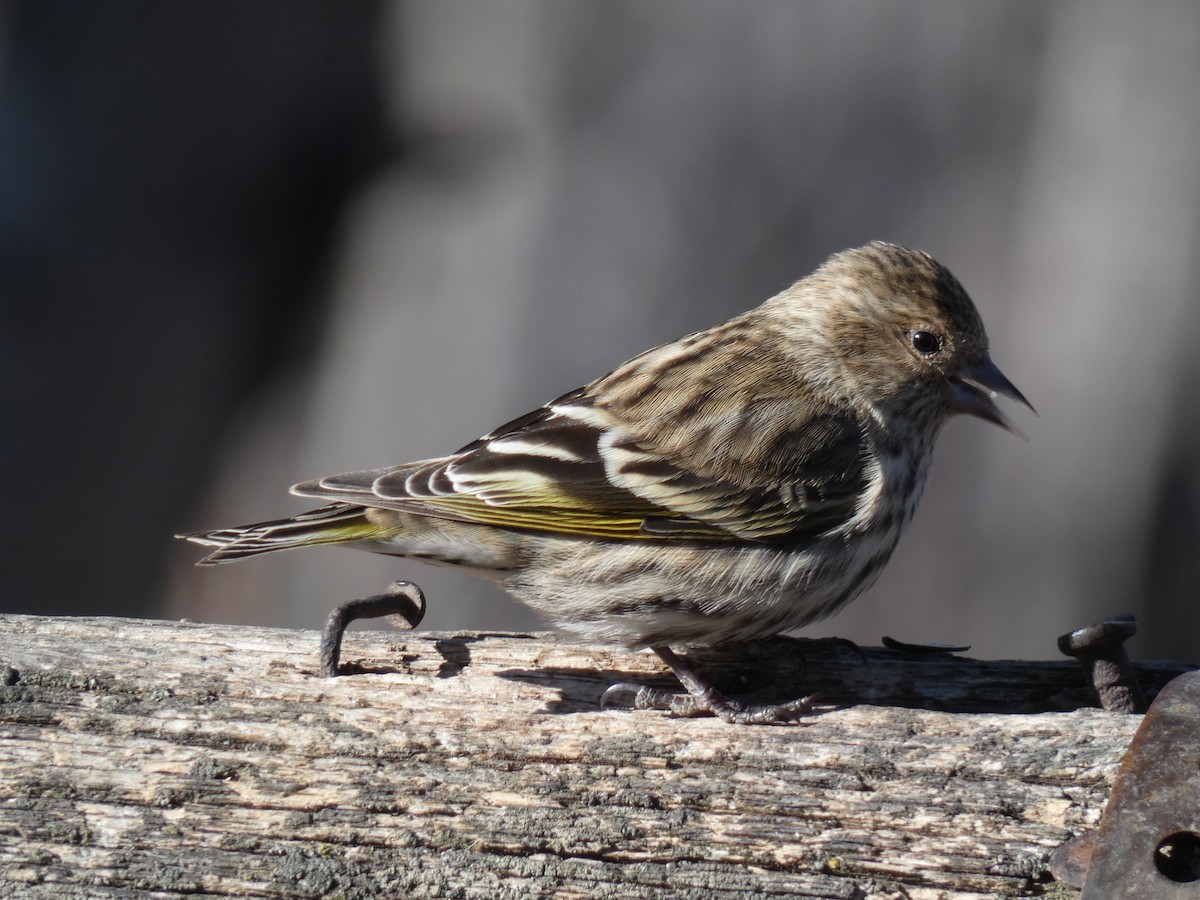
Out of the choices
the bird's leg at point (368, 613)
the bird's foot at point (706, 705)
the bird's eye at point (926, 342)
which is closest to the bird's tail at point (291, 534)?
the bird's leg at point (368, 613)

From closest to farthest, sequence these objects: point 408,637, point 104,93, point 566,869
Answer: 1. point 566,869
2. point 408,637
3. point 104,93

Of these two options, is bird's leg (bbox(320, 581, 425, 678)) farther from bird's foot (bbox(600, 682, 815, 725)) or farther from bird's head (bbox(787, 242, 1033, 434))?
bird's head (bbox(787, 242, 1033, 434))

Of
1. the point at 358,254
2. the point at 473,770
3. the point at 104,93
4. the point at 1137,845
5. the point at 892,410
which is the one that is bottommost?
the point at 473,770

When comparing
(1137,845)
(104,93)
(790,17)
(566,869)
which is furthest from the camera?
(104,93)

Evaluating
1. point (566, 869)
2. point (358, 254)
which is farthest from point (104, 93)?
point (566, 869)

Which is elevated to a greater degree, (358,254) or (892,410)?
(358,254)

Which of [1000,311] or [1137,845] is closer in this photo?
[1137,845]

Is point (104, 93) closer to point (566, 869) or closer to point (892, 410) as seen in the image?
point (892, 410)

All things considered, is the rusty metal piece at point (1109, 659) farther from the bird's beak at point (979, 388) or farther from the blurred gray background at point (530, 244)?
the blurred gray background at point (530, 244)
